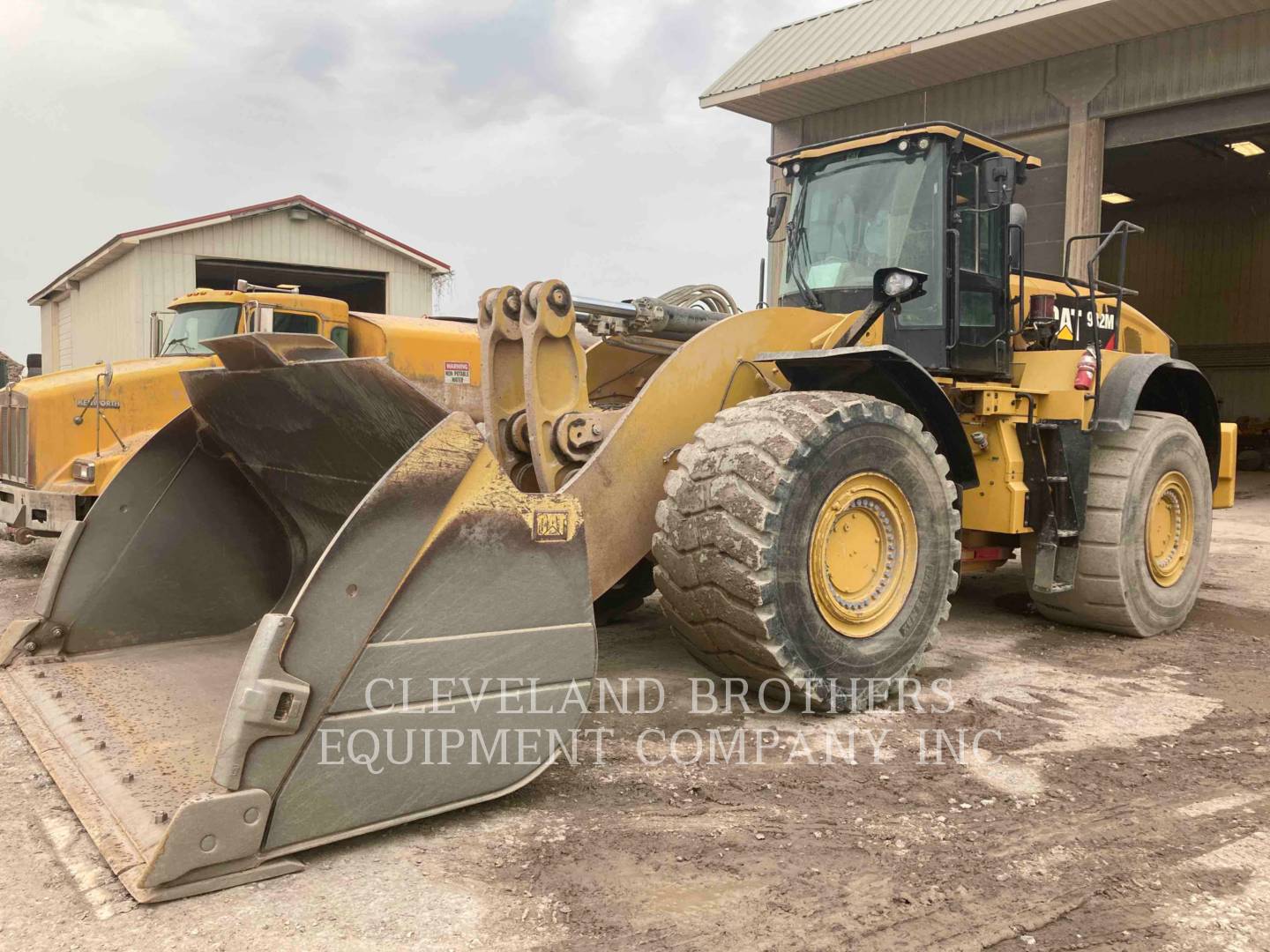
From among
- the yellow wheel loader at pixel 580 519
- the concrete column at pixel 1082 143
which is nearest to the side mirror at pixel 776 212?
the yellow wheel loader at pixel 580 519

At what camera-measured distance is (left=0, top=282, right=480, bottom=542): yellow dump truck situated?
7.77 meters

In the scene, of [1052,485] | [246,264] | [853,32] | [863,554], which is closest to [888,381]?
[863,554]

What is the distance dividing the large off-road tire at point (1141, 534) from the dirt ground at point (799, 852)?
1.31 metres

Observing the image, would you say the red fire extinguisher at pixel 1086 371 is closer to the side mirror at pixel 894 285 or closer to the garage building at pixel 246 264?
the side mirror at pixel 894 285

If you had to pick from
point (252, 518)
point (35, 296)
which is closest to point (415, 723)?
point (252, 518)

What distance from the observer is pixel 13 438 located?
8.30 meters

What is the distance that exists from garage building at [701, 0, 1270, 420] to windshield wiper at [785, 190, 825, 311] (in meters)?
8.13

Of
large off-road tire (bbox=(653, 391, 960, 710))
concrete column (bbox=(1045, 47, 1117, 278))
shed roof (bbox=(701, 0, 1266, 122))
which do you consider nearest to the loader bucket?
large off-road tire (bbox=(653, 391, 960, 710))

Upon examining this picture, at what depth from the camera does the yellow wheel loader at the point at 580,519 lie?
2805 mm

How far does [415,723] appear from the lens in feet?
9.42

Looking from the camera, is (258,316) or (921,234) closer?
(921,234)

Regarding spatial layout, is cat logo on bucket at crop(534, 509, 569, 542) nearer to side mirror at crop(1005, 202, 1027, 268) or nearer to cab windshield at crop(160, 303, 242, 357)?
side mirror at crop(1005, 202, 1027, 268)

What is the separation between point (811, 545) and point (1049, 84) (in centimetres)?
1232

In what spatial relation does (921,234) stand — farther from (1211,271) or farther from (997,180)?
(1211,271)
